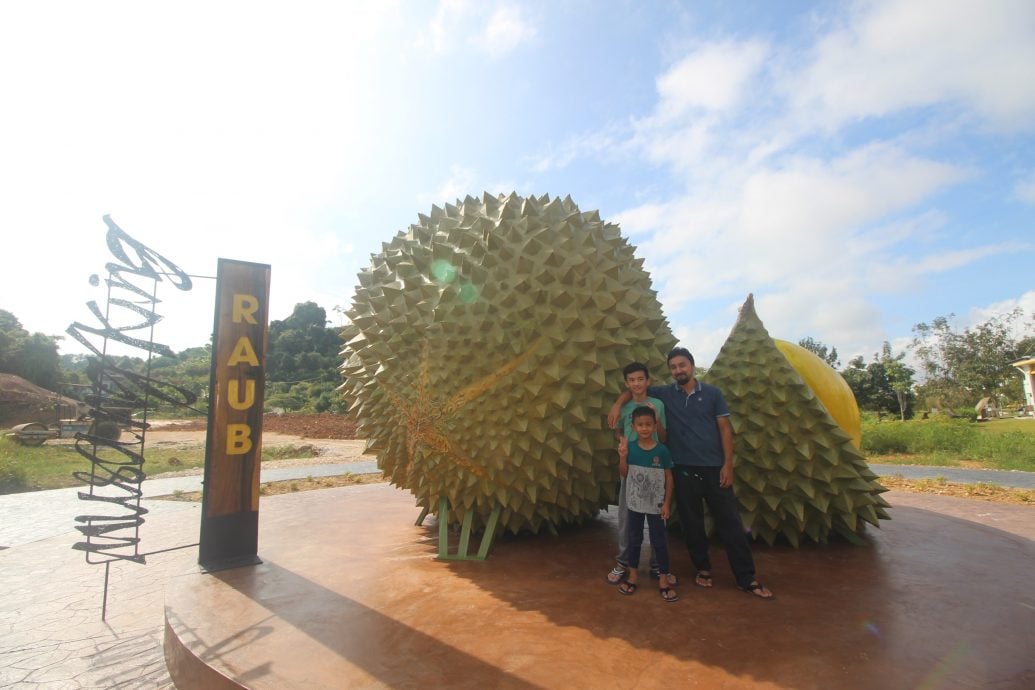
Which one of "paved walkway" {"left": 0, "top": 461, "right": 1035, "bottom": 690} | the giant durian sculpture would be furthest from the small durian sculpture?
"paved walkway" {"left": 0, "top": 461, "right": 1035, "bottom": 690}

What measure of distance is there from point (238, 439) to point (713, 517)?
440 cm

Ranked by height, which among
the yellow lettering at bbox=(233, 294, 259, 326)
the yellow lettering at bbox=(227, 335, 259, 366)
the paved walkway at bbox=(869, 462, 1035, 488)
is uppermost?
the yellow lettering at bbox=(233, 294, 259, 326)

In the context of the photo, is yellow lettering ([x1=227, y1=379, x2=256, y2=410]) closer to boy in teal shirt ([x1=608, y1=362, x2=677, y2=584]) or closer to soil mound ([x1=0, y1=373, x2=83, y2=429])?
boy in teal shirt ([x1=608, y1=362, x2=677, y2=584])

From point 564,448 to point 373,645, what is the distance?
2.08 m

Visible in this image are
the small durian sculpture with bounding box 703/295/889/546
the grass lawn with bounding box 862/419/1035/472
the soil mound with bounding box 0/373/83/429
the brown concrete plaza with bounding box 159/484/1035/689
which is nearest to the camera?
the brown concrete plaza with bounding box 159/484/1035/689

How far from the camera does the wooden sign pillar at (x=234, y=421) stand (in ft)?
16.8

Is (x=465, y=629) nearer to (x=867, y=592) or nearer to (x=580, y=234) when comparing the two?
(x=867, y=592)

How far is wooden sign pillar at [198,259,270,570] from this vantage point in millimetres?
5109

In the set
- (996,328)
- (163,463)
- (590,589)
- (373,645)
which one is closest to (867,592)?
(590,589)

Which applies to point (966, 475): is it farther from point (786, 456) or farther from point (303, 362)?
point (303, 362)

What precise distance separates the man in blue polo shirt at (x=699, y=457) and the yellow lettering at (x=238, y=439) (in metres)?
3.49

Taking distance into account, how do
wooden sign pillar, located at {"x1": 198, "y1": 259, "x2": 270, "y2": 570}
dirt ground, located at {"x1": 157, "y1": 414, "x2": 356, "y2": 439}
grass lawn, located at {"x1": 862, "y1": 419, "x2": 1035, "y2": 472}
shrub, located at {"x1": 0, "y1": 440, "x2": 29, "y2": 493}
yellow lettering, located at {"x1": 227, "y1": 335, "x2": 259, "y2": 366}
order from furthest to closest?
dirt ground, located at {"x1": 157, "y1": 414, "x2": 356, "y2": 439}, grass lawn, located at {"x1": 862, "y1": 419, "x2": 1035, "y2": 472}, shrub, located at {"x1": 0, "y1": 440, "x2": 29, "y2": 493}, yellow lettering, located at {"x1": 227, "y1": 335, "x2": 259, "y2": 366}, wooden sign pillar, located at {"x1": 198, "y1": 259, "x2": 270, "y2": 570}

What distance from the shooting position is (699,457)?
4.35 metres

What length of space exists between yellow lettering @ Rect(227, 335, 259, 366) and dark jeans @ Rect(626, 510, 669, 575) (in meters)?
3.85
